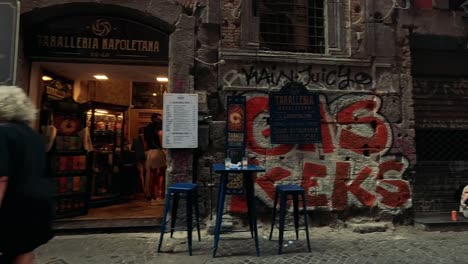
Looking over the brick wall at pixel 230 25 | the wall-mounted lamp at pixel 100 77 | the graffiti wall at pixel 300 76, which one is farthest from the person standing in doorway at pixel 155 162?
the brick wall at pixel 230 25

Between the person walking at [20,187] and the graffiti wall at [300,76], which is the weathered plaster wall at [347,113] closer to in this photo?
the graffiti wall at [300,76]

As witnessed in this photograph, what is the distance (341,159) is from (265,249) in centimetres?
235

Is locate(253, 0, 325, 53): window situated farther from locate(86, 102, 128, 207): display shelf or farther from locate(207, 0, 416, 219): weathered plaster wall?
locate(86, 102, 128, 207): display shelf

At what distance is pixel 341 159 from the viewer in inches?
267

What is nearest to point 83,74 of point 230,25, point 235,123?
point 230,25

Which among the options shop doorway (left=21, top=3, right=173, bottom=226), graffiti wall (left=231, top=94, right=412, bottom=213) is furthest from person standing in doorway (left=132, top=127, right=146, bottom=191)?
graffiti wall (left=231, top=94, right=412, bottom=213)

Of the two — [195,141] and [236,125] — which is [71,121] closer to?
[195,141]

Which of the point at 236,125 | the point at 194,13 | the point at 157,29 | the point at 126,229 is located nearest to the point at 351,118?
the point at 236,125

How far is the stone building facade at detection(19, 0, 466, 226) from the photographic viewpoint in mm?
6516

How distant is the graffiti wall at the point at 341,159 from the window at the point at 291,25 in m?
1.17

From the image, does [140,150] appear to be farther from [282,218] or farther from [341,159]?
[282,218]

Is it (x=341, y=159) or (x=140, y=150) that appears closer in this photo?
(x=341, y=159)

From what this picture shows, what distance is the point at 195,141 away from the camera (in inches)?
250

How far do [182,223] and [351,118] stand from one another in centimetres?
355
